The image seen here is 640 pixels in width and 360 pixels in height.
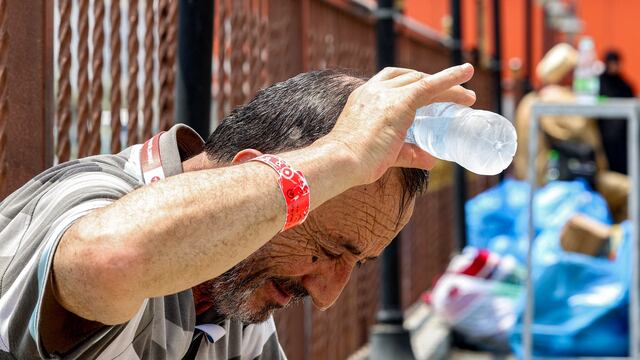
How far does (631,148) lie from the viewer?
5855mm

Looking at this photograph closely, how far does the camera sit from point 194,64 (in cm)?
310

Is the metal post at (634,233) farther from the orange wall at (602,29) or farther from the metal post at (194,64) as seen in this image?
the orange wall at (602,29)

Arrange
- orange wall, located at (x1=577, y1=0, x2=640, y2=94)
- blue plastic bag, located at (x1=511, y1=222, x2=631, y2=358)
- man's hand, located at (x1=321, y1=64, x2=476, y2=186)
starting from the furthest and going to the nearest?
orange wall, located at (x1=577, y1=0, x2=640, y2=94), blue plastic bag, located at (x1=511, y1=222, x2=631, y2=358), man's hand, located at (x1=321, y1=64, x2=476, y2=186)

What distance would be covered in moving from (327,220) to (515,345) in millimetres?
4280

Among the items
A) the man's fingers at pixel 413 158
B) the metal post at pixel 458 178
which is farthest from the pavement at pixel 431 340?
the man's fingers at pixel 413 158

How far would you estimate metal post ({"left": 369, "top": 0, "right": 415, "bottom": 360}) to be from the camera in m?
5.56

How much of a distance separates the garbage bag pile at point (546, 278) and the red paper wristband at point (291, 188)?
4230 millimetres

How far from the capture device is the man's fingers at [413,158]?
188 centimetres

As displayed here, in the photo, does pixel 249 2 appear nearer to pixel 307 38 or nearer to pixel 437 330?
pixel 307 38

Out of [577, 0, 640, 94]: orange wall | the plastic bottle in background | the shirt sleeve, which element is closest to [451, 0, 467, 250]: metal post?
the plastic bottle in background

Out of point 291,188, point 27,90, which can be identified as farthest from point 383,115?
point 27,90

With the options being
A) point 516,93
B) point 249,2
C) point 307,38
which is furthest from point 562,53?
point 249,2

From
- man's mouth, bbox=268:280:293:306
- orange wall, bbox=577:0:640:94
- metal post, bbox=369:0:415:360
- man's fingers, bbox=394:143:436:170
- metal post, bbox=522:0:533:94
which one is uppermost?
man's fingers, bbox=394:143:436:170

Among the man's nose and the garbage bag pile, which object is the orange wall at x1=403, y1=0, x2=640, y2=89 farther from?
the man's nose
